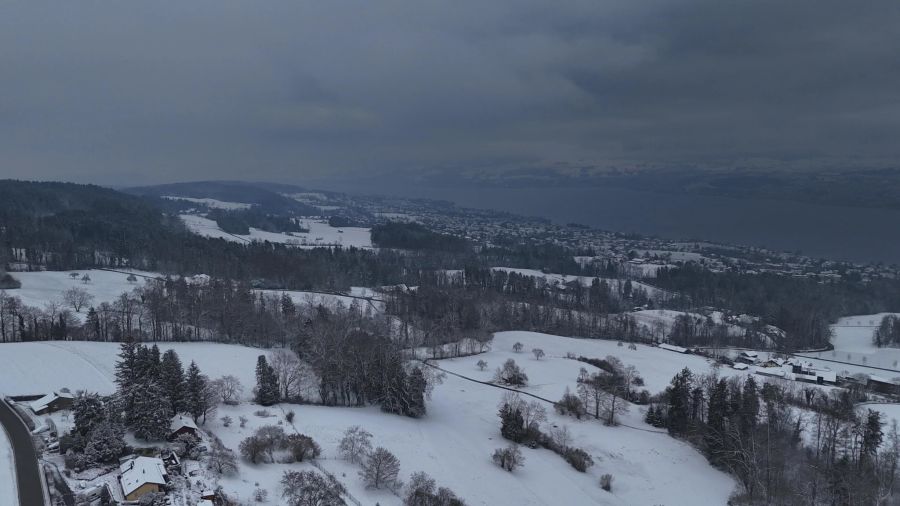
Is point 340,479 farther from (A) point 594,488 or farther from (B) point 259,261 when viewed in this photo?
(B) point 259,261

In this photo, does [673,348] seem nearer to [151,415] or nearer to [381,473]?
[381,473]

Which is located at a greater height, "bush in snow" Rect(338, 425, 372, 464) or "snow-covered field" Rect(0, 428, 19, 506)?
"snow-covered field" Rect(0, 428, 19, 506)

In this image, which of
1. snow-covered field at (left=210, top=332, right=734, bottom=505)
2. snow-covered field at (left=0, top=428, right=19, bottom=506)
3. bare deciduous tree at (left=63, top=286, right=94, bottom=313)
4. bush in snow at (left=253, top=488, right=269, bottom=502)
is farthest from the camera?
bare deciduous tree at (left=63, top=286, right=94, bottom=313)

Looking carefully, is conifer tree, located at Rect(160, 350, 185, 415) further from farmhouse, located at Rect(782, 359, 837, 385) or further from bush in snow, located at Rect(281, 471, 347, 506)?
farmhouse, located at Rect(782, 359, 837, 385)

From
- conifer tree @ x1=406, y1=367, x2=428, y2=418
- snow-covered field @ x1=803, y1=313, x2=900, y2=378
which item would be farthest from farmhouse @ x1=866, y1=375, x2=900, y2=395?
conifer tree @ x1=406, y1=367, x2=428, y2=418

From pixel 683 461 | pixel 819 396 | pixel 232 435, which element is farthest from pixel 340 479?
pixel 819 396

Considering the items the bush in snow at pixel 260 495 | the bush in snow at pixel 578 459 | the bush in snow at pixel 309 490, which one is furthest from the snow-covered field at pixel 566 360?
the bush in snow at pixel 260 495

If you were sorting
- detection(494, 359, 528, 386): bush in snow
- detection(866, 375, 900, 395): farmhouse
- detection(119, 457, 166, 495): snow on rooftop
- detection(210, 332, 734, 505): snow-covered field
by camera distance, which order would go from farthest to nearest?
detection(866, 375, 900, 395): farmhouse < detection(494, 359, 528, 386): bush in snow < detection(210, 332, 734, 505): snow-covered field < detection(119, 457, 166, 495): snow on rooftop
